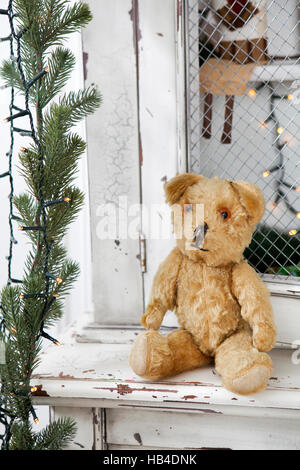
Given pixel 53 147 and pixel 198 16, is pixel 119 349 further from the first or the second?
pixel 198 16

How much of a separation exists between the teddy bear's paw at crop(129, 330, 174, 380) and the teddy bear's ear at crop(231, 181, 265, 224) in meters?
0.31

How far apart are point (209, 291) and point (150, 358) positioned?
180 millimetres

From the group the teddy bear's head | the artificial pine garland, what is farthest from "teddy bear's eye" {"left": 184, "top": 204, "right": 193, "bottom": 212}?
the artificial pine garland

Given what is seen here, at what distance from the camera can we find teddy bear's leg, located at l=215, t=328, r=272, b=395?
0.81m

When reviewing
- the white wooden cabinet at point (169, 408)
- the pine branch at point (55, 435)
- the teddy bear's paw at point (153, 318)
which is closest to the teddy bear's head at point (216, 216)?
the teddy bear's paw at point (153, 318)

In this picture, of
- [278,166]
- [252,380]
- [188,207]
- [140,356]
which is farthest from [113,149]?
[252,380]

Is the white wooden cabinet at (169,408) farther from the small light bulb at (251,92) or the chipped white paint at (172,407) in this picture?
the small light bulb at (251,92)

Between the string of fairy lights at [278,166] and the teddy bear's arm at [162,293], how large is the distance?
0.30m

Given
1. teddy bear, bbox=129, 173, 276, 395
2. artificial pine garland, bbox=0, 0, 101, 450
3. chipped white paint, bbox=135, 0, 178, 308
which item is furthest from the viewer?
chipped white paint, bbox=135, 0, 178, 308

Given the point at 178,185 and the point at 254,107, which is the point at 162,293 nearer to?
the point at 178,185

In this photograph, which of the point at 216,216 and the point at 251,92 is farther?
the point at 251,92

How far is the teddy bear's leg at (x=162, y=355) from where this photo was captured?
0.87 meters

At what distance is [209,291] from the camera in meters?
0.94

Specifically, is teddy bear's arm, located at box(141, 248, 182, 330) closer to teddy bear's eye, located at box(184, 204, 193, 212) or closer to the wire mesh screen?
teddy bear's eye, located at box(184, 204, 193, 212)
